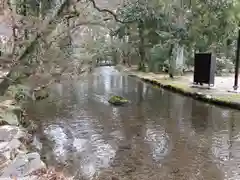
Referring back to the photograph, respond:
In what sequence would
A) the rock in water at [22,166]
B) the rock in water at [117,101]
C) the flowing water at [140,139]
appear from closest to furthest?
the rock in water at [22,166], the flowing water at [140,139], the rock in water at [117,101]

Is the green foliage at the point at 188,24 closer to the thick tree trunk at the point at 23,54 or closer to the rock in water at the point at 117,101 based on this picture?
the rock in water at the point at 117,101

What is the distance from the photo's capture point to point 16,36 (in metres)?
6.05

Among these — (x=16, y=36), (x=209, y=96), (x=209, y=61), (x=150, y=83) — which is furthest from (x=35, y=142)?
(x=150, y=83)

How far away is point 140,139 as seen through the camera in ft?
23.5

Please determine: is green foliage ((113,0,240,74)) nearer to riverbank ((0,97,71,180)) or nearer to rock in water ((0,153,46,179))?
riverbank ((0,97,71,180))

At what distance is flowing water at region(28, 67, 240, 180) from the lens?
5449 mm

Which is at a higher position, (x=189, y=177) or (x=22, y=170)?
(x=22, y=170)

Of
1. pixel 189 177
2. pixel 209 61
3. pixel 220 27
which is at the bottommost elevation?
pixel 189 177

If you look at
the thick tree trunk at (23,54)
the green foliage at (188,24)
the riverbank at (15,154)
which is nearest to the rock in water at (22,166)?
the riverbank at (15,154)

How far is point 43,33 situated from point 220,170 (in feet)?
12.9

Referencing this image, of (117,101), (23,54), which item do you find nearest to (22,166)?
(23,54)

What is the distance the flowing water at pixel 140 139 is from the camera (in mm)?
5449

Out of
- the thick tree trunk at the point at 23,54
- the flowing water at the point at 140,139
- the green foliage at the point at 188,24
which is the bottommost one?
the flowing water at the point at 140,139

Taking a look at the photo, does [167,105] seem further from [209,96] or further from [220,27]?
[220,27]
